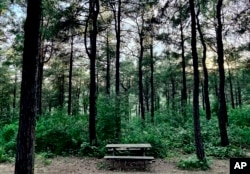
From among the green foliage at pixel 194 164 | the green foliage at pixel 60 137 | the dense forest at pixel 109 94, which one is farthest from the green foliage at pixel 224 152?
the green foliage at pixel 60 137

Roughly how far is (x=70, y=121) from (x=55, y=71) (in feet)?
52.0

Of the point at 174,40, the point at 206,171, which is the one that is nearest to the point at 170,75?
the point at 174,40

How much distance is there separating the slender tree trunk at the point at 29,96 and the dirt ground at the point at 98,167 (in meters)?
3.15

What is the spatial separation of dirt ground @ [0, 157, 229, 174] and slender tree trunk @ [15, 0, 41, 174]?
3.15 m

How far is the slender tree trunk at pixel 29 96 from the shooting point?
5793mm

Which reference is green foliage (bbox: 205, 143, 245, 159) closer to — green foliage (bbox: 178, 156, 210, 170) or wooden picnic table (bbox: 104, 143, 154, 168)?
green foliage (bbox: 178, 156, 210, 170)

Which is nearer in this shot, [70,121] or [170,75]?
[70,121]

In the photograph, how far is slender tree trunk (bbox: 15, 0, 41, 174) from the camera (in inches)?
228

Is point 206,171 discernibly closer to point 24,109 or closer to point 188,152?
point 188,152

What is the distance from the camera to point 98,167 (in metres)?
9.61

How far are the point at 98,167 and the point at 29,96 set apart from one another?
471cm

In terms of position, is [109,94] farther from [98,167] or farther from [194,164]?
[194,164]

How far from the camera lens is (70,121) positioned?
47.9ft

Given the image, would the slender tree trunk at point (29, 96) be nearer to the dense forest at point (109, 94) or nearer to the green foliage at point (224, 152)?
the dense forest at point (109, 94)
